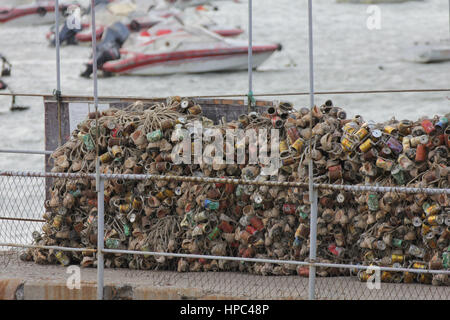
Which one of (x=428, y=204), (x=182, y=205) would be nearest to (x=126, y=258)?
(x=182, y=205)

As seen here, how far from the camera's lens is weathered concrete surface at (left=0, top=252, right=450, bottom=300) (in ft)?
27.0

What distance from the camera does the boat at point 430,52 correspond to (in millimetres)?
44719

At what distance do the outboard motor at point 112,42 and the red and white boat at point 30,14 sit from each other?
7.77 meters

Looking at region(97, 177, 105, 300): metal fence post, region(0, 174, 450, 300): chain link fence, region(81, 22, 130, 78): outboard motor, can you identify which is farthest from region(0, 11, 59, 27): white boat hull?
region(97, 177, 105, 300): metal fence post

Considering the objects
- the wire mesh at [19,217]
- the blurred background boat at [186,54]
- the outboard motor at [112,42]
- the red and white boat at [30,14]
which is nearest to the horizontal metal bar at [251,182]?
the wire mesh at [19,217]

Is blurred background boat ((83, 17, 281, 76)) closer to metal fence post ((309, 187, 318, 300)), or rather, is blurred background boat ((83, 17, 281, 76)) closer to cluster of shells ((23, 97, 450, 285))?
cluster of shells ((23, 97, 450, 285))

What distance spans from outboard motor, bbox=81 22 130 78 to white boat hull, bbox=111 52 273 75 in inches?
148

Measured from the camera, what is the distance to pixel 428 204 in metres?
8.45

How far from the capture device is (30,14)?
6034 cm

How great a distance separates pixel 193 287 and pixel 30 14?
54.6 meters

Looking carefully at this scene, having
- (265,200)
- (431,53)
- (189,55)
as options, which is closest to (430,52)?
(431,53)

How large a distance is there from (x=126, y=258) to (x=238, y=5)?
188ft

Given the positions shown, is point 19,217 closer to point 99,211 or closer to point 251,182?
point 99,211
